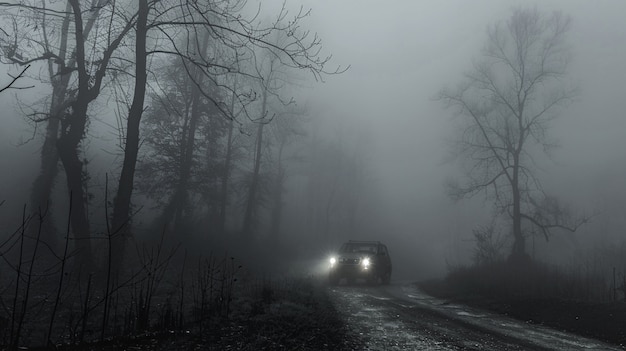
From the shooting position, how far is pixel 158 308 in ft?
32.6

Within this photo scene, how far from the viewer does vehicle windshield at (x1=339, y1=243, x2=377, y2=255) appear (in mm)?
23345

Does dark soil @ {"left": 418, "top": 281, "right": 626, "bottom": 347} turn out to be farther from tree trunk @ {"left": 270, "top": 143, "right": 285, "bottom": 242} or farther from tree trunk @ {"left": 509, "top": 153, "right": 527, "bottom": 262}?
tree trunk @ {"left": 270, "top": 143, "right": 285, "bottom": 242}

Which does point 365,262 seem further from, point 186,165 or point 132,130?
point 132,130

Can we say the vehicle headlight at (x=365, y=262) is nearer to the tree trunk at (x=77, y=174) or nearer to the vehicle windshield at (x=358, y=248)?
the vehicle windshield at (x=358, y=248)

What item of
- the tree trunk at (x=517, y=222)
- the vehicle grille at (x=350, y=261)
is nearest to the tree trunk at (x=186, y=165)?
→ the vehicle grille at (x=350, y=261)

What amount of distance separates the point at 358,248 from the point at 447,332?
15.8m

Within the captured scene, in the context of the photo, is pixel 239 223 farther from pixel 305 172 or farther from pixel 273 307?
pixel 273 307

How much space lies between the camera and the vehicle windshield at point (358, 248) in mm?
23345

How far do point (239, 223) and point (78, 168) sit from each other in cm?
3554

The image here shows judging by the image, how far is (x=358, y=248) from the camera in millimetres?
24266

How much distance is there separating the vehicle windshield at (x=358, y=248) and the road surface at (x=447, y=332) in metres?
11.0

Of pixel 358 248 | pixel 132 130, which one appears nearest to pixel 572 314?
pixel 132 130

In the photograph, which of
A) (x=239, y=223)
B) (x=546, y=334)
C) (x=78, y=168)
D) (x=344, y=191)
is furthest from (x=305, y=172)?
(x=546, y=334)

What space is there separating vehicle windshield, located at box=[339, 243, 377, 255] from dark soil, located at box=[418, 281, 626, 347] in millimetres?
8556
